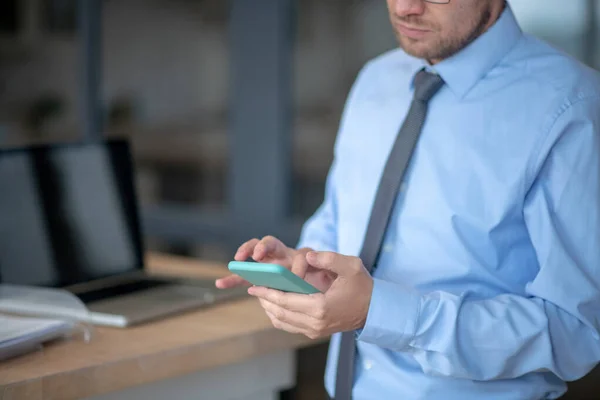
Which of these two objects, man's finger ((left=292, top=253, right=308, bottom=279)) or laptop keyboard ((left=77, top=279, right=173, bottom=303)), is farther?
laptop keyboard ((left=77, top=279, right=173, bottom=303))

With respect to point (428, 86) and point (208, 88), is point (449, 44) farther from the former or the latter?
point (208, 88)

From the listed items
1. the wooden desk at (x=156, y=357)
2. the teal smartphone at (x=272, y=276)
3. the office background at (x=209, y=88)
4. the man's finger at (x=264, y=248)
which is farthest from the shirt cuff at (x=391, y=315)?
the office background at (x=209, y=88)

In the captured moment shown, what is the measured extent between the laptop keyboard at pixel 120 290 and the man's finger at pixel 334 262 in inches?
26.4

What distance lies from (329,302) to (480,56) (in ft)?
1.74

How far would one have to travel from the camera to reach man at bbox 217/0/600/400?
4.16ft

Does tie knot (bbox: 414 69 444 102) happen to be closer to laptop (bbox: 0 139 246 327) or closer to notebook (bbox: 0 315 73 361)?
laptop (bbox: 0 139 246 327)

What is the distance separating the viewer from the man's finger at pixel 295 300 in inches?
47.1

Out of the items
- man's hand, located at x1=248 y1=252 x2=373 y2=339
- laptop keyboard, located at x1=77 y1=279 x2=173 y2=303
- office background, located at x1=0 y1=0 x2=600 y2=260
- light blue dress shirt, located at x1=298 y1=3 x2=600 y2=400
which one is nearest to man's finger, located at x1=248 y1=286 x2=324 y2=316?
man's hand, located at x1=248 y1=252 x2=373 y2=339

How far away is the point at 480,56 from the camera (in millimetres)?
1430

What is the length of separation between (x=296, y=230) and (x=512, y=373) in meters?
1.66

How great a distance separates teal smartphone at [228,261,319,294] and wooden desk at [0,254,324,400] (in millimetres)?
307

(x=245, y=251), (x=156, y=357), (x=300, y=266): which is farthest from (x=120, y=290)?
(x=300, y=266)

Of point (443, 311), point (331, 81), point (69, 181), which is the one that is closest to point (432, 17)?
point (443, 311)

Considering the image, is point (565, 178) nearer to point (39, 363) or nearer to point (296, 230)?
point (39, 363)
